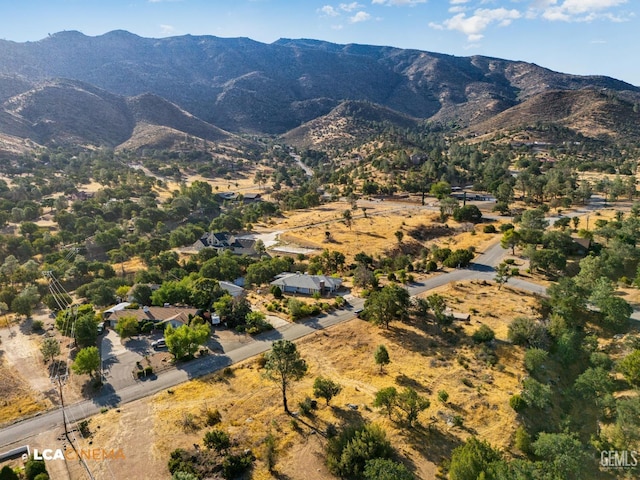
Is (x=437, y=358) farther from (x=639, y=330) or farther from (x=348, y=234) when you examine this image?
(x=348, y=234)

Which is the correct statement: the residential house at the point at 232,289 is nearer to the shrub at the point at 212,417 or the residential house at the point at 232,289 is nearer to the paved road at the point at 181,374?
the paved road at the point at 181,374

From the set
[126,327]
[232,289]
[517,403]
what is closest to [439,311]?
[517,403]

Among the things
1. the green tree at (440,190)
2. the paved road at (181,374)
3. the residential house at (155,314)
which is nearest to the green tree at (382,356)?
the paved road at (181,374)

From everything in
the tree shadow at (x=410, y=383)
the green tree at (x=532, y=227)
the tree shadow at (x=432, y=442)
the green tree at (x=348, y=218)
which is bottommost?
the tree shadow at (x=432, y=442)

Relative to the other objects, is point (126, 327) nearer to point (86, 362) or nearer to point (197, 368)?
point (86, 362)

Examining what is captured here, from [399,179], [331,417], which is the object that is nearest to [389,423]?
[331,417]

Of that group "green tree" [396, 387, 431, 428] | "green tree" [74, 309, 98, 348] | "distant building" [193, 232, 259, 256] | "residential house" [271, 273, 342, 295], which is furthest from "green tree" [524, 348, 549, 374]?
"distant building" [193, 232, 259, 256]
